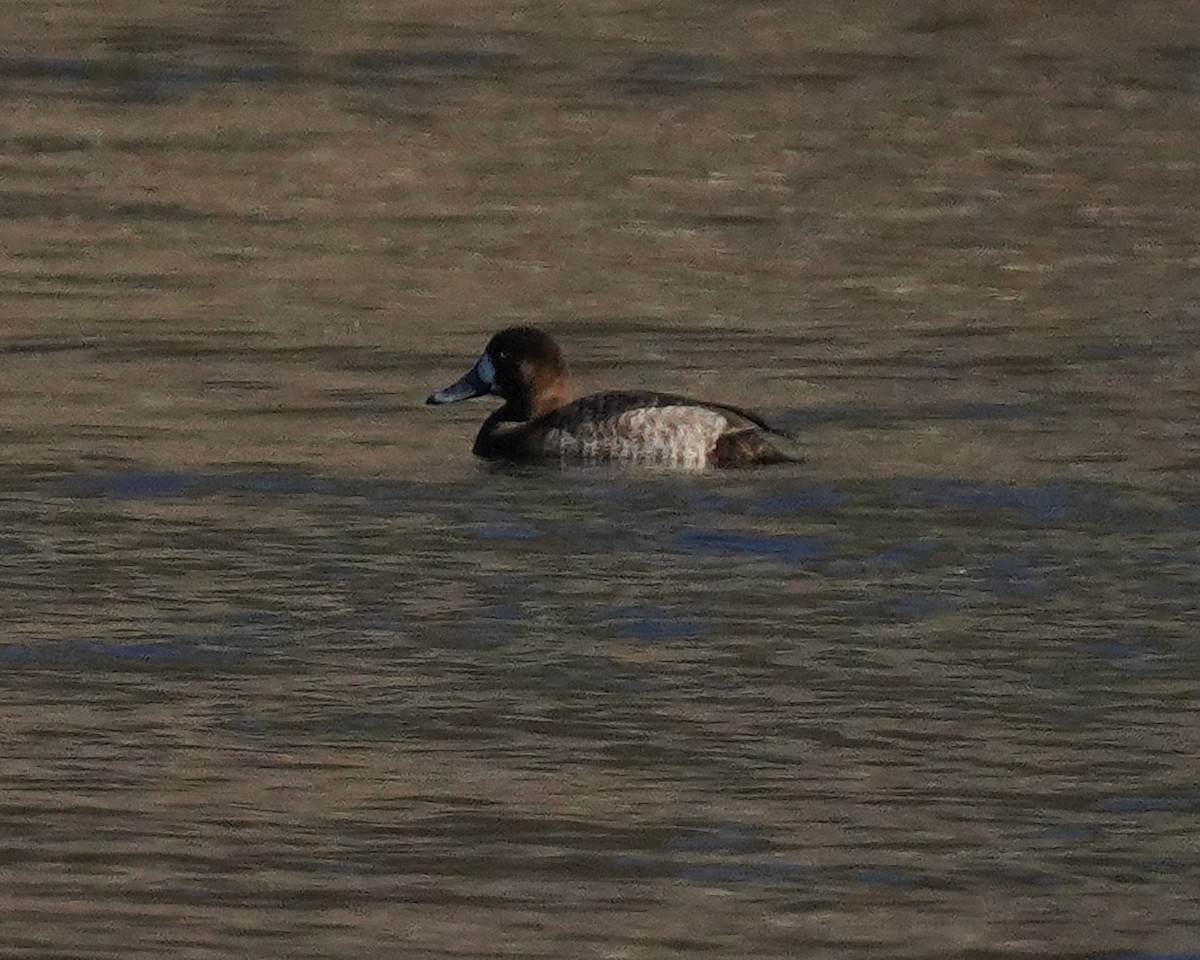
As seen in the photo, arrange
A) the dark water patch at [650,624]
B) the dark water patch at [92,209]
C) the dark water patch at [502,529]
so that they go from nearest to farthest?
the dark water patch at [650,624] < the dark water patch at [502,529] < the dark water patch at [92,209]

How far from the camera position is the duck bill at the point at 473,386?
516 inches

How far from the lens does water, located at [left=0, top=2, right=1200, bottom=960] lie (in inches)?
286

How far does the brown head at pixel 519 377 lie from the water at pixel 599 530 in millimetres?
273

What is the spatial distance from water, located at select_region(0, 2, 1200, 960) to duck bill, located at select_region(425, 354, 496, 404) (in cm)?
21

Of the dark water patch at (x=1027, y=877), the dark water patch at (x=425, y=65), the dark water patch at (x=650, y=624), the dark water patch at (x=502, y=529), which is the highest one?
the dark water patch at (x=425, y=65)

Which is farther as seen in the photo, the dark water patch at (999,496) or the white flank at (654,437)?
the white flank at (654,437)

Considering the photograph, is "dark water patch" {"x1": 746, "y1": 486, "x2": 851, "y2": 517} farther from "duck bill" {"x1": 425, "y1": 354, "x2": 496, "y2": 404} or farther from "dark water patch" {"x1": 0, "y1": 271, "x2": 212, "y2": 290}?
"dark water patch" {"x1": 0, "y1": 271, "x2": 212, "y2": 290}

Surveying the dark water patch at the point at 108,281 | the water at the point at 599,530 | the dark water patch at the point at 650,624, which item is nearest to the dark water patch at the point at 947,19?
the water at the point at 599,530

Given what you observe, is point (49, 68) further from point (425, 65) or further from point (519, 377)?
point (519, 377)

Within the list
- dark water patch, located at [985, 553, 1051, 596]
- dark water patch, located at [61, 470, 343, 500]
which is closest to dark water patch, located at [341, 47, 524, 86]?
dark water patch, located at [61, 470, 343, 500]

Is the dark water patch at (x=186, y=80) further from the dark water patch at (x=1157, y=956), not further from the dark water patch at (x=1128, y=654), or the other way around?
the dark water patch at (x=1157, y=956)

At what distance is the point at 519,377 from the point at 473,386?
0.56 ft

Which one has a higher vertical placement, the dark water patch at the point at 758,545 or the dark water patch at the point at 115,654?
the dark water patch at the point at 115,654

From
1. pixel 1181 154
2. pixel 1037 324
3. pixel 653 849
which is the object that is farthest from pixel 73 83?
pixel 653 849
